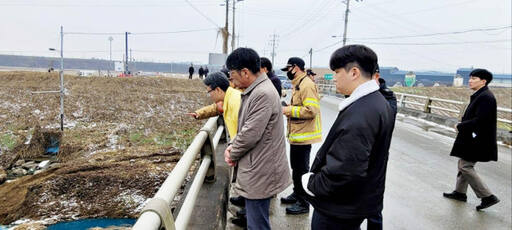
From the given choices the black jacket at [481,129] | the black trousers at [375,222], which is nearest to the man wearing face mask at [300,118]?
the black trousers at [375,222]

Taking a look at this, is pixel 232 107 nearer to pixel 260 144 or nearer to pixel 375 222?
pixel 260 144

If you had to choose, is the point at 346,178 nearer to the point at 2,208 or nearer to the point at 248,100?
the point at 248,100

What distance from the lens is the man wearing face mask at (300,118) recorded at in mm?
3494

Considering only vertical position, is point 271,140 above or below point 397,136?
above

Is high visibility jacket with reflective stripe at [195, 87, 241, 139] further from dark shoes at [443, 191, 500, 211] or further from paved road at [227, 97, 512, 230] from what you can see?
dark shoes at [443, 191, 500, 211]

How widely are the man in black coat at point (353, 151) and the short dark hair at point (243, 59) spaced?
681 millimetres

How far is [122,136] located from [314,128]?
8.53m

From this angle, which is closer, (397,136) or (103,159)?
(103,159)

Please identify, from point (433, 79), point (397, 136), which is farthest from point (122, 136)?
point (433, 79)

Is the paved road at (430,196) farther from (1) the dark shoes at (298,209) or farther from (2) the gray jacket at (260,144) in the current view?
(2) the gray jacket at (260,144)

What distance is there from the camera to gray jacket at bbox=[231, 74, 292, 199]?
2.30 metres

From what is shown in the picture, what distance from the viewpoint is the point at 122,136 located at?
34.7ft

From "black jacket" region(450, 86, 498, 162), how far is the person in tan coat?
2891mm

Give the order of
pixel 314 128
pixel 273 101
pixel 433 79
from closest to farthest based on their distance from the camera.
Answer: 1. pixel 273 101
2. pixel 314 128
3. pixel 433 79
